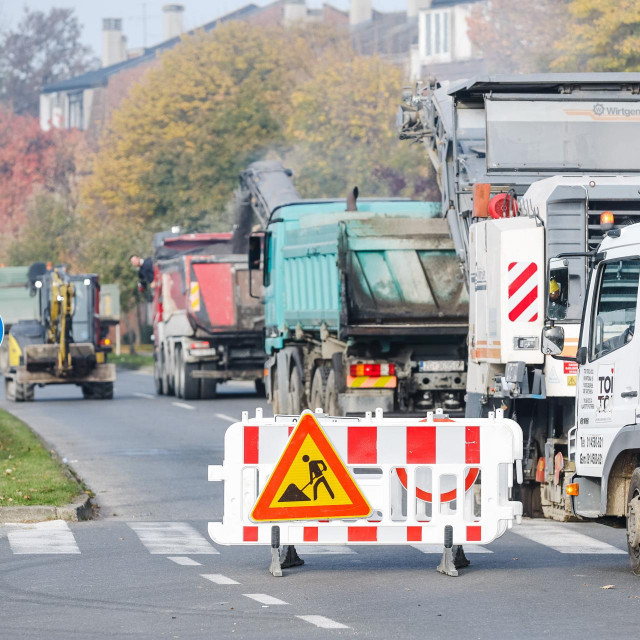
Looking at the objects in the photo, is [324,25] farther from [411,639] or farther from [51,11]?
[411,639]

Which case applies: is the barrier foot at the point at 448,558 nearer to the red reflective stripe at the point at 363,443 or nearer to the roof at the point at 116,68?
the red reflective stripe at the point at 363,443

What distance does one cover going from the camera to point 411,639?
9102mm

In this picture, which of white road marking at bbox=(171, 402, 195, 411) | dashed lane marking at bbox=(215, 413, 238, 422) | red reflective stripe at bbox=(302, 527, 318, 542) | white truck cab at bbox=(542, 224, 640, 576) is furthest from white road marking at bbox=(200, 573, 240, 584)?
white road marking at bbox=(171, 402, 195, 411)

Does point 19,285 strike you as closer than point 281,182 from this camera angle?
No

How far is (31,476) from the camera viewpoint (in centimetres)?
1769

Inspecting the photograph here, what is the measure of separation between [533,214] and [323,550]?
327 cm

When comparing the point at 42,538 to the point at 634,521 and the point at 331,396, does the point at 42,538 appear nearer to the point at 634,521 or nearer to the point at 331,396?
the point at 634,521

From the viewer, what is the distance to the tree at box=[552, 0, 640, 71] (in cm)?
4653

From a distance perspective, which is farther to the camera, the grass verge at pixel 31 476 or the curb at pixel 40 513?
the grass verge at pixel 31 476

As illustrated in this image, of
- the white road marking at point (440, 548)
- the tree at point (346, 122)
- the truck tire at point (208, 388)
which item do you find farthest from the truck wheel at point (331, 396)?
the tree at point (346, 122)

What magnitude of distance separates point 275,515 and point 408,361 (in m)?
9.57

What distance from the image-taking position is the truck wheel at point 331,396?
21125 millimetres

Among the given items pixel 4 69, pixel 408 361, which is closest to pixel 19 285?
pixel 408 361

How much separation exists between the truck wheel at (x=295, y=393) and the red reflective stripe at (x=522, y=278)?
9.07m
